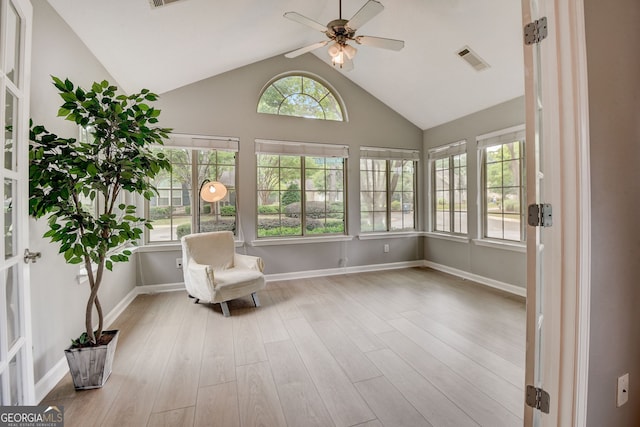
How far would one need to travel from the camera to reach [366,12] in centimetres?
220

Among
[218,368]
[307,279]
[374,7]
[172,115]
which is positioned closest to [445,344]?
[218,368]

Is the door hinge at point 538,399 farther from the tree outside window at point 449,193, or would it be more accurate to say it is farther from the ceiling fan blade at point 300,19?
the tree outside window at point 449,193

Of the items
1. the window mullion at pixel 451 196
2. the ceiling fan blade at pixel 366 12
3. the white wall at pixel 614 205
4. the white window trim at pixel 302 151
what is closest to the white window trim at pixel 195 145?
the white window trim at pixel 302 151

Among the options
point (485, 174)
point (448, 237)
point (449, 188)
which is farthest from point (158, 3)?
point (448, 237)

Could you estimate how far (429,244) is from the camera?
5.27 metres

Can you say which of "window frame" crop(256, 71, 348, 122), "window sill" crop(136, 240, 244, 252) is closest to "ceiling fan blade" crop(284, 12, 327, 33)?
"window frame" crop(256, 71, 348, 122)

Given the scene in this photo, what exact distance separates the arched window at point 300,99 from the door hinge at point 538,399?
4215 millimetres

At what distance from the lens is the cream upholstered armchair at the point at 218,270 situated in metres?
3.07

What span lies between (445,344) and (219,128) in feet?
12.5

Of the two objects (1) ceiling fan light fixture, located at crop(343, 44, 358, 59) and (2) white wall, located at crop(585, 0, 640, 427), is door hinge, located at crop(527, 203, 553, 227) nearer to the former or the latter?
(2) white wall, located at crop(585, 0, 640, 427)

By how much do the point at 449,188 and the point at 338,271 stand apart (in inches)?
93.3

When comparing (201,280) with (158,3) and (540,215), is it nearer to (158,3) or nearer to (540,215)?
(158,3)

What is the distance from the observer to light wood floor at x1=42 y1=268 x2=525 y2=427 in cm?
164

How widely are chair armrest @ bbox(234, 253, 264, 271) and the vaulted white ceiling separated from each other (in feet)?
7.88
